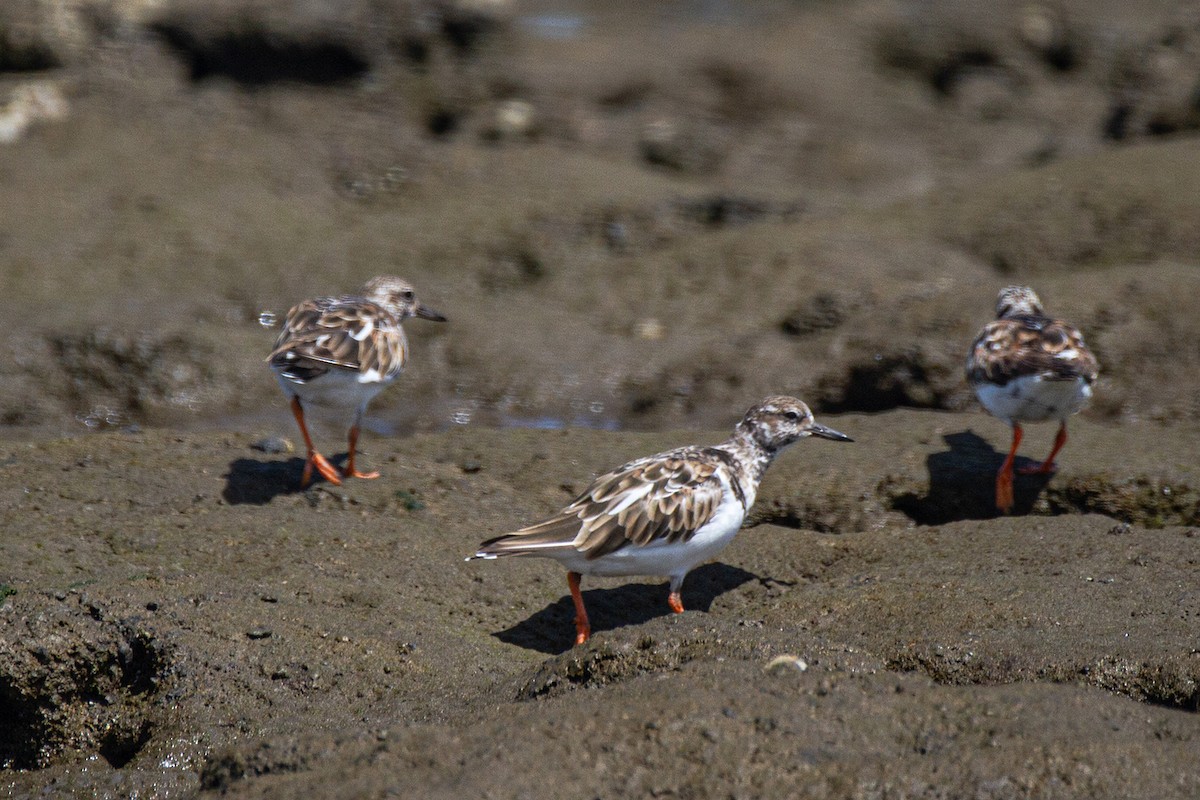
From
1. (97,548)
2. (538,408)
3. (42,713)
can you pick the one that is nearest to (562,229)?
(538,408)

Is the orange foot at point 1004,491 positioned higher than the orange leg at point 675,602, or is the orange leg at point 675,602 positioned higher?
the orange leg at point 675,602

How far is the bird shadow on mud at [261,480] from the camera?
7.19 m

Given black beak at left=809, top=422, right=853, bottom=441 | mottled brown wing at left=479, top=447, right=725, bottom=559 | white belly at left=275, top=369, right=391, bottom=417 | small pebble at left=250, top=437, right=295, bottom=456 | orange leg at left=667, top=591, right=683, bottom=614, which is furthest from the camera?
small pebble at left=250, top=437, right=295, bottom=456

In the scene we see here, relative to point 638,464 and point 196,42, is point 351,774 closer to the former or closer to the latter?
point 638,464

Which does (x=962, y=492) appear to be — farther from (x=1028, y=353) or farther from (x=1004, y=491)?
(x=1028, y=353)

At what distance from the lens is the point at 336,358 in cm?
735

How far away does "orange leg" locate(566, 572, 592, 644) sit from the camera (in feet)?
19.6

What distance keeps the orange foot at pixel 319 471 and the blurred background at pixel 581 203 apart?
1.80m

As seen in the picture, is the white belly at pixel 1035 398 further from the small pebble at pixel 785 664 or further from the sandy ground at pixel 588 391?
the small pebble at pixel 785 664

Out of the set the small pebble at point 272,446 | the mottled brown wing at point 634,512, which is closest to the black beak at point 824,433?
the mottled brown wing at point 634,512

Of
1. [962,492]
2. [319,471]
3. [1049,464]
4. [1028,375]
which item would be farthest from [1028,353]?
[319,471]

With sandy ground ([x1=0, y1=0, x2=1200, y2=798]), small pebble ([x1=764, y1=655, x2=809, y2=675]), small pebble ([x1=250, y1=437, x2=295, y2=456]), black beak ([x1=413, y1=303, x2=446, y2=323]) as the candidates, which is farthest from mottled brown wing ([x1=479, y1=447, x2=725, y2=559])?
black beak ([x1=413, y1=303, x2=446, y2=323])

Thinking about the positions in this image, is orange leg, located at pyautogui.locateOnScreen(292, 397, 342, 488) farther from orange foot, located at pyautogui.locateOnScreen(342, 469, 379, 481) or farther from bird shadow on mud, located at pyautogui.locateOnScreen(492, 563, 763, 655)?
bird shadow on mud, located at pyautogui.locateOnScreen(492, 563, 763, 655)

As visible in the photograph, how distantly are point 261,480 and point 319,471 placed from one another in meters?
0.33
